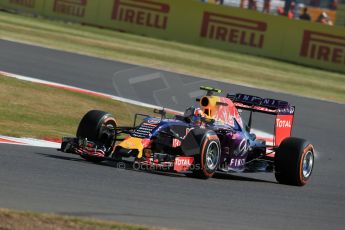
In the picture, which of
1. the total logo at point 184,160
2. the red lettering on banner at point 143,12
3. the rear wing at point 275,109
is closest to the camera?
the total logo at point 184,160

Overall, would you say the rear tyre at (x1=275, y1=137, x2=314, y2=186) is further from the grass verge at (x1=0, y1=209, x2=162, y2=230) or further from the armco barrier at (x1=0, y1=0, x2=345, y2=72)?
the armco barrier at (x1=0, y1=0, x2=345, y2=72)

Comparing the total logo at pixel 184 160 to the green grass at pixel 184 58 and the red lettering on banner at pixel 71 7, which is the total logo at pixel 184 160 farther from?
the red lettering on banner at pixel 71 7

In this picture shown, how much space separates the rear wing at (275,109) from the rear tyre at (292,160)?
0.78 metres

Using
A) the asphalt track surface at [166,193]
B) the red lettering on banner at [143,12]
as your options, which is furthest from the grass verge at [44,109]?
the red lettering on banner at [143,12]

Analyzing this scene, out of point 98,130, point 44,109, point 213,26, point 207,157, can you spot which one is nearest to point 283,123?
point 207,157

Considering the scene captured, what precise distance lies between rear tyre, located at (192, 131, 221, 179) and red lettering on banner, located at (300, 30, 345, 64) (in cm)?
1822

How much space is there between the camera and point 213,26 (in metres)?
31.5

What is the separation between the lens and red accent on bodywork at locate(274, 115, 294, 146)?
1325cm

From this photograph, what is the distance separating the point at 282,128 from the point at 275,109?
349mm

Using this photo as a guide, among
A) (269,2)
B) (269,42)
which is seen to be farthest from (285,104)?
(269,2)

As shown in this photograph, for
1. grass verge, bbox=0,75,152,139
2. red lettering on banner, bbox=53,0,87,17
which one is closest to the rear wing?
grass verge, bbox=0,75,152,139

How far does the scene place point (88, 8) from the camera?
3350 cm

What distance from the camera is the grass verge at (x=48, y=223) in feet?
24.1

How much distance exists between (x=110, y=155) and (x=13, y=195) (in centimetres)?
315
